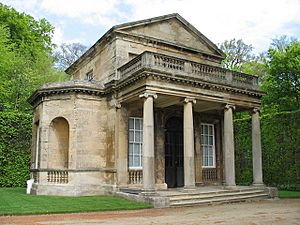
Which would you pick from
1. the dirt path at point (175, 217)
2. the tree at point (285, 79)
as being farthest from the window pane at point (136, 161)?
the tree at point (285, 79)

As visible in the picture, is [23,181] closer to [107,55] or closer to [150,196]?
[107,55]

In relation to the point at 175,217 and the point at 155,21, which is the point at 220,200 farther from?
the point at 155,21

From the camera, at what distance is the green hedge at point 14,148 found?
60.8 ft

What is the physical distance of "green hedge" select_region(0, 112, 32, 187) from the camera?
60.8 ft

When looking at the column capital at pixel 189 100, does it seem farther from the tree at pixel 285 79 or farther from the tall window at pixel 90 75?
the tree at pixel 285 79

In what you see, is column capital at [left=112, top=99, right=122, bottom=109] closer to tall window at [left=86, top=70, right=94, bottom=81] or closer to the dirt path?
tall window at [left=86, top=70, right=94, bottom=81]

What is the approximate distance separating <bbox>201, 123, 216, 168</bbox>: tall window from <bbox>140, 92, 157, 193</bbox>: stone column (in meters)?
6.01

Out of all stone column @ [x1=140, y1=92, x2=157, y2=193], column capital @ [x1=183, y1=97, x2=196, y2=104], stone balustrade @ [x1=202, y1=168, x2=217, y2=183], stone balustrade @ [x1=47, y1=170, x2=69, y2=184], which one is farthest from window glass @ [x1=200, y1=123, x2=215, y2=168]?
stone balustrade @ [x1=47, y1=170, x2=69, y2=184]

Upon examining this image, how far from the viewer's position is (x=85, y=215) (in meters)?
9.71

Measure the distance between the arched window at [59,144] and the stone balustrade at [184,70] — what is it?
3562 mm

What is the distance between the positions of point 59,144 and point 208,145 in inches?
303

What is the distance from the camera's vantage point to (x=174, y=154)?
Result: 16938mm

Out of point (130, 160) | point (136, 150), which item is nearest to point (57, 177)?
point (130, 160)

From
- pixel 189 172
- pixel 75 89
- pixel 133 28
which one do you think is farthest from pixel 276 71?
pixel 75 89
